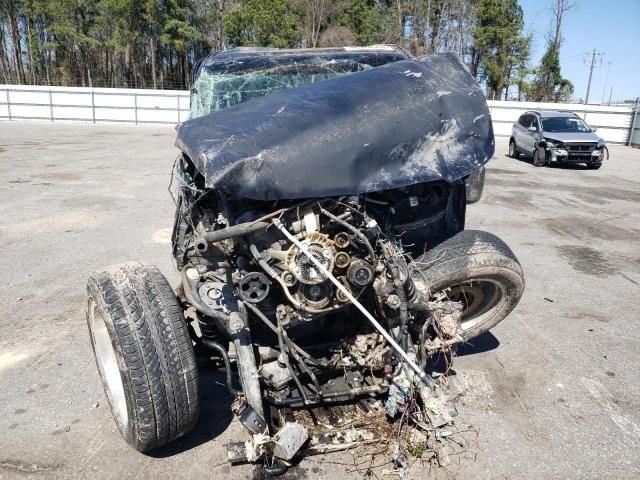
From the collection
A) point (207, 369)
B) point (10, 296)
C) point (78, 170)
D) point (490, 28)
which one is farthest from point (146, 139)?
point (490, 28)

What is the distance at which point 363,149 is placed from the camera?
2486 millimetres

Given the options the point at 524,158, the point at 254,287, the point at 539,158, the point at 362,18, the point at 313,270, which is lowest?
the point at 524,158

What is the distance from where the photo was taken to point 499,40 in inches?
1469

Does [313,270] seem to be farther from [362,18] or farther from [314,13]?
[362,18]

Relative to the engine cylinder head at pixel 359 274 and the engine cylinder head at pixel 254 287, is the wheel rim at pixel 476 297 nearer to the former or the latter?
the engine cylinder head at pixel 359 274

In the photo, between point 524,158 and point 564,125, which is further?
point 524,158

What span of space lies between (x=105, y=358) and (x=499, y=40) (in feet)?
134

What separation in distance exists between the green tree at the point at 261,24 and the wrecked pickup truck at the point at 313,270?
3669 cm

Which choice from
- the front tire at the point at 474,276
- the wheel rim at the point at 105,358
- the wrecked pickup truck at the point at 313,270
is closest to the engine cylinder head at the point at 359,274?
the wrecked pickup truck at the point at 313,270

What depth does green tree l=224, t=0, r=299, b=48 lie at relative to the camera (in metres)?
37.2

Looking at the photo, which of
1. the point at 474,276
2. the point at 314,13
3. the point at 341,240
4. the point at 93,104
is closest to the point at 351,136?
the point at 341,240

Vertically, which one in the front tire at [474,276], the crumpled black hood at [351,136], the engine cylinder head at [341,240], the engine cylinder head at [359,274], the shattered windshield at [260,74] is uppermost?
the shattered windshield at [260,74]

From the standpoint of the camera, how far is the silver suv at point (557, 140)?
14273mm

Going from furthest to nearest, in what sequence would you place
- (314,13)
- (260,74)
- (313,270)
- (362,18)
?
(362,18)
(314,13)
(260,74)
(313,270)
